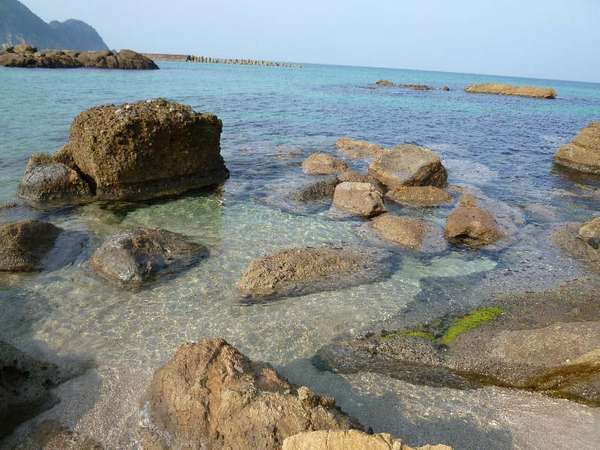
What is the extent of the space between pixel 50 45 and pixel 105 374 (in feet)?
767

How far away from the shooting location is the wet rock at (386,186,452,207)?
12405mm

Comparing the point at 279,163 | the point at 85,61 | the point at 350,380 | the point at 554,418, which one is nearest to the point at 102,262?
the point at 350,380

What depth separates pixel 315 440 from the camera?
119 inches

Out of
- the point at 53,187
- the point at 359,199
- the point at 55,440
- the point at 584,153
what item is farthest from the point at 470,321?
the point at 584,153

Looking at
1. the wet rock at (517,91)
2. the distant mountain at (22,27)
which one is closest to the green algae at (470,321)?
the wet rock at (517,91)

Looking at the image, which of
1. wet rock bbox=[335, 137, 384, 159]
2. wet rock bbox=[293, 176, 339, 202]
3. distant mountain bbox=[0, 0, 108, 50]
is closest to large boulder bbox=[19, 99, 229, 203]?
wet rock bbox=[293, 176, 339, 202]

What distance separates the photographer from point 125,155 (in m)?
10.8

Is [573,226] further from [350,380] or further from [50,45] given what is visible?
[50,45]

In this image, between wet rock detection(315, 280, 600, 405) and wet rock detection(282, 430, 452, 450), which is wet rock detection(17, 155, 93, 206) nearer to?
wet rock detection(315, 280, 600, 405)

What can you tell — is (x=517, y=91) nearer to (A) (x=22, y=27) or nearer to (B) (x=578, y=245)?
(B) (x=578, y=245)

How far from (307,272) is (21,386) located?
442 centimetres

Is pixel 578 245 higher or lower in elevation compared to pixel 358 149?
lower

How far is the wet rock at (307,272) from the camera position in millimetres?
7285

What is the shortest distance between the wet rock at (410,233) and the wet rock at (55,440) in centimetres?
684
